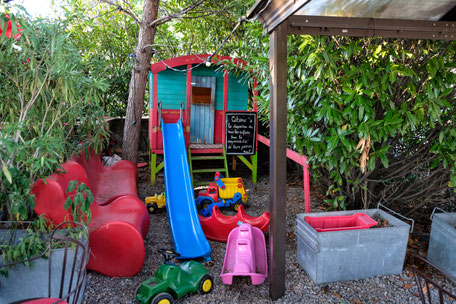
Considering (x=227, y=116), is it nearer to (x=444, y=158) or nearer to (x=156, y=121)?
(x=156, y=121)

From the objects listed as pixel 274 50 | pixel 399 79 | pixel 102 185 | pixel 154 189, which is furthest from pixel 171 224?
pixel 399 79

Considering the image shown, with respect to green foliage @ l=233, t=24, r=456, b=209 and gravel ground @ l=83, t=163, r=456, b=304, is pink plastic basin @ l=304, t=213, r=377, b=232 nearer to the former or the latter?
green foliage @ l=233, t=24, r=456, b=209

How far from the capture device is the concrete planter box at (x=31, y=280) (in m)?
2.59

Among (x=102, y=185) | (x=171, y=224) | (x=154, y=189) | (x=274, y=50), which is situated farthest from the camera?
(x=154, y=189)

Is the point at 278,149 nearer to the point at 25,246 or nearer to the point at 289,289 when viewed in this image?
the point at 289,289

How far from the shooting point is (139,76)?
5980mm

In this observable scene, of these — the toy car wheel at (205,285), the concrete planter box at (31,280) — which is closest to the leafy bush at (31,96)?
the concrete planter box at (31,280)

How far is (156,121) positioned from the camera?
19.8 feet

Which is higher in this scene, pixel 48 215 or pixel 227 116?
pixel 227 116

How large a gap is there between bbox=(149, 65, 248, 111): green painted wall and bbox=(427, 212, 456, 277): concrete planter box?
3.73 meters

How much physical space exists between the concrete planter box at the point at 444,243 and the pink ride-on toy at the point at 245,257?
5.56 feet

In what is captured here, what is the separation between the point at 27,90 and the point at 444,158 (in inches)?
159

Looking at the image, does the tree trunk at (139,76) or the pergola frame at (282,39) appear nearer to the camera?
the pergola frame at (282,39)

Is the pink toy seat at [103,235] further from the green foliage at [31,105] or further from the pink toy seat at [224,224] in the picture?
the pink toy seat at [224,224]
